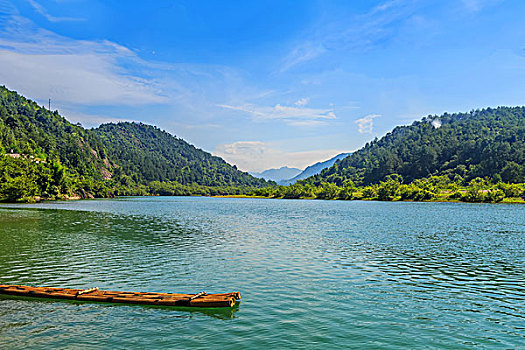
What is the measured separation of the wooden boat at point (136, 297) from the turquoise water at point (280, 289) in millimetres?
515

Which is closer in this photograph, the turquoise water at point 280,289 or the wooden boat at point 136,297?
the turquoise water at point 280,289

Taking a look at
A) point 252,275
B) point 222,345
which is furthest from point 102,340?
point 252,275

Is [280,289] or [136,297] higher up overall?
[136,297]

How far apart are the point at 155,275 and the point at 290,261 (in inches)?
541

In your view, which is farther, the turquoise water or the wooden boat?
the wooden boat

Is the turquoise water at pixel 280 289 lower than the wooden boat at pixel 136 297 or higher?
lower

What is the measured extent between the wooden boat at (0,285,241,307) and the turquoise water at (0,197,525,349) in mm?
515

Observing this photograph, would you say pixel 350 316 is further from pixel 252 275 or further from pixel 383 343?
pixel 252 275

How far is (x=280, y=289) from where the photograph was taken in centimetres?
2767

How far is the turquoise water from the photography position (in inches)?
747

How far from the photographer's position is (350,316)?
72.7 ft

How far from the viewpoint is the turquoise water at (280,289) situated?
Result: 62.3ft

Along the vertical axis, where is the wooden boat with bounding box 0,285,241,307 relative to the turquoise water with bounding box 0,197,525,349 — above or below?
above

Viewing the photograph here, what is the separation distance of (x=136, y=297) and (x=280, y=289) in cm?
1037
